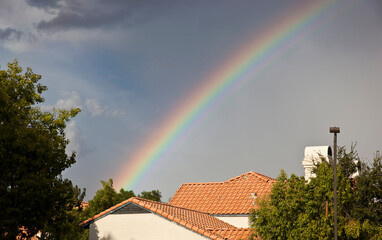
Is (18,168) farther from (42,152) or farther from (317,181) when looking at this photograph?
(317,181)

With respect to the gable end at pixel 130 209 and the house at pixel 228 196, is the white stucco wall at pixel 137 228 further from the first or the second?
the house at pixel 228 196

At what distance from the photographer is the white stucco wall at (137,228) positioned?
29.6m

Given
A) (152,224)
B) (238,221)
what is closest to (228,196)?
(238,221)

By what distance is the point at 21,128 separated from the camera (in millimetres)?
24406

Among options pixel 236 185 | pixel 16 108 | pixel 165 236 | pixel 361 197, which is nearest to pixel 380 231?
pixel 361 197

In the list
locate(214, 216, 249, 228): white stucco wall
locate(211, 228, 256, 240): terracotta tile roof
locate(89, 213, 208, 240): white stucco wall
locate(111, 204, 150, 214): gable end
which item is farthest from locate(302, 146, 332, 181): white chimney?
locate(111, 204, 150, 214): gable end

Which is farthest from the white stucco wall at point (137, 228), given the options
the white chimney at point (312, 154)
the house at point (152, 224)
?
the white chimney at point (312, 154)

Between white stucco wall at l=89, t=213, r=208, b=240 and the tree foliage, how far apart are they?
4.81m

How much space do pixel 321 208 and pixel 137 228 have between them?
11.4 meters

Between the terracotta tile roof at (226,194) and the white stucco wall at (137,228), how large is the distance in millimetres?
10932

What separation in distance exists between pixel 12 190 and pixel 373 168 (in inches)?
850

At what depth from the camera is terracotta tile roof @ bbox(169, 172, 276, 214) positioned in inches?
1606

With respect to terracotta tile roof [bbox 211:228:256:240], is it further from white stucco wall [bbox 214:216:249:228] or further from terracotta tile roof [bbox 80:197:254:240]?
white stucco wall [bbox 214:216:249:228]

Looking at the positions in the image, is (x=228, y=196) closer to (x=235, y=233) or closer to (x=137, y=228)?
(x=235, y=233)
